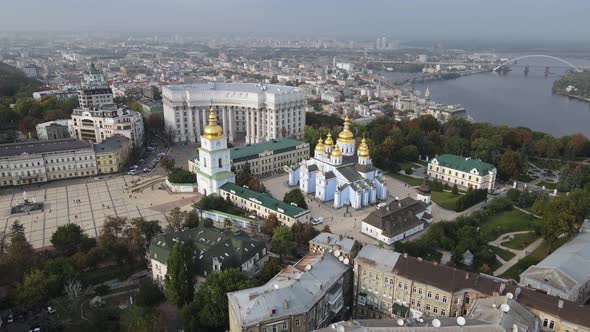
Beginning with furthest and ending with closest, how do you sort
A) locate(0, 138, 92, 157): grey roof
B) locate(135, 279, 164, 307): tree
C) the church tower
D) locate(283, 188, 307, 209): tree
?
1. locate(0, 138, 92, 157): grey roof
2. the church tower
3. locate(283, 188, 307, 209): tree
4. locate(135, 279, 164, 307): tree

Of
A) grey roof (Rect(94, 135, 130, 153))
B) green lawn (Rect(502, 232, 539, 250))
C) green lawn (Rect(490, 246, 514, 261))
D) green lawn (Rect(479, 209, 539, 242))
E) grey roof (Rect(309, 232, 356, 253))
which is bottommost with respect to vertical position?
green lawn (Rect(490, 246, 514, 261))

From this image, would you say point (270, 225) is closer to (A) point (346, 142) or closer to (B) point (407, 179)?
(A) point (346, 142)

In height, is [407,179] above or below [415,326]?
below

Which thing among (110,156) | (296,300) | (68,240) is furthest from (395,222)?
(110,156)

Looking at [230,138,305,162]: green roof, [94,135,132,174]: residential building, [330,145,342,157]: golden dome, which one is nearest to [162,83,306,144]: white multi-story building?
[230,138,305,162]: green roof

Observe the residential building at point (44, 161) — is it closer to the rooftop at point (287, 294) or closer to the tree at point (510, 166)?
the rooftop at point (287, 294)

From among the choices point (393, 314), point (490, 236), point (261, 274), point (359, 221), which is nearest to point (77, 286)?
point (261, 274)

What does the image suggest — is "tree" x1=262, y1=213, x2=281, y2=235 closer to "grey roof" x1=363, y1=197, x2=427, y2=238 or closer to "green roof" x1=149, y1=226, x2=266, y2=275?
"green roof" x1=149, y1=226, x2=266, y2=275
